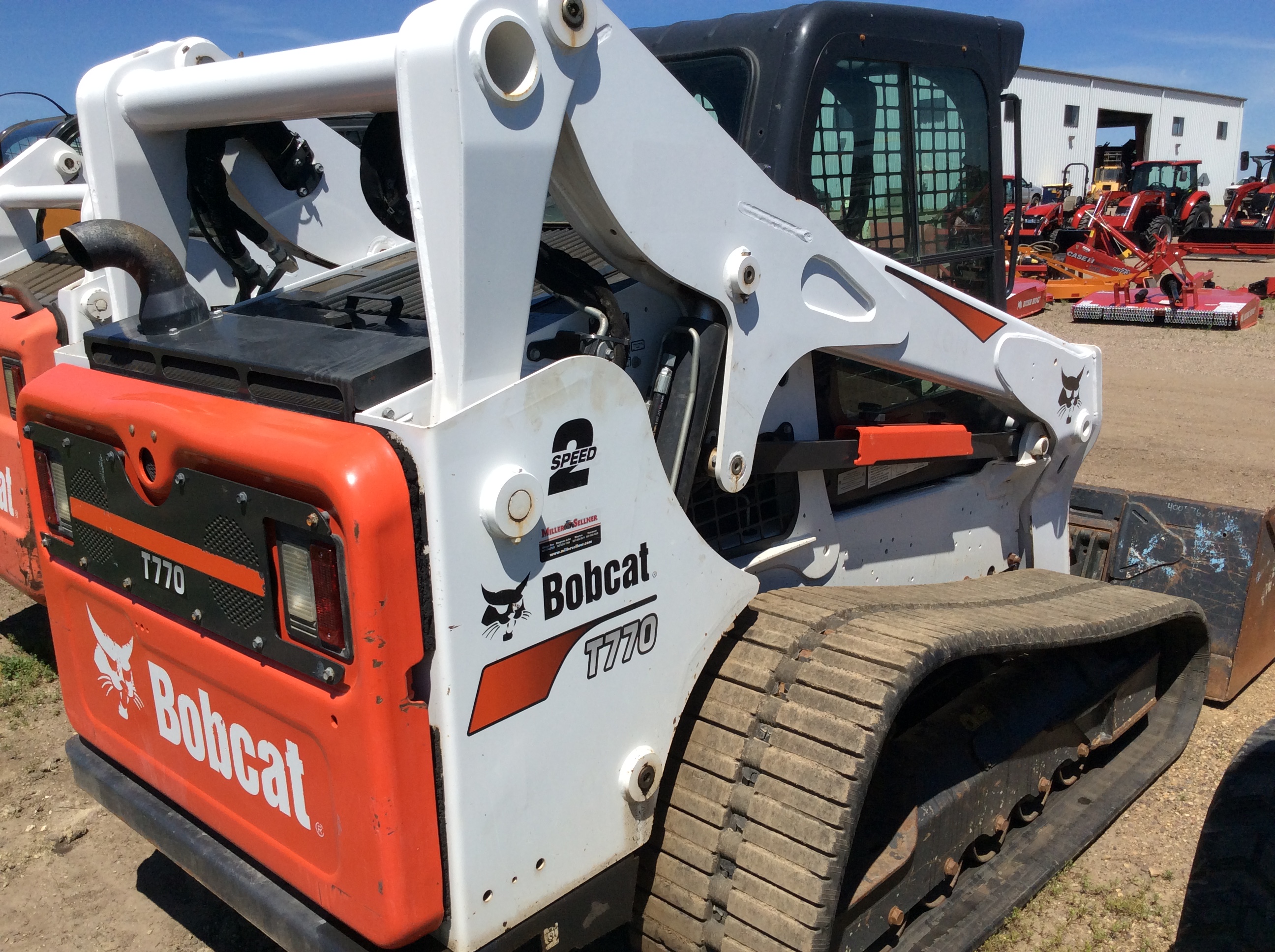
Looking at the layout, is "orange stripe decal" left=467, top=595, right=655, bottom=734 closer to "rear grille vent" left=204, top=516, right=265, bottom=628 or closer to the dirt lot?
"rear grille vent" left=204, top=516, right=265, bottom=628

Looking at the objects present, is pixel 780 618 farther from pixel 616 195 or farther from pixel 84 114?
pixel 84 114

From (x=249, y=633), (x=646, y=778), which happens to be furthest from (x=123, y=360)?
(x=646, y=778)

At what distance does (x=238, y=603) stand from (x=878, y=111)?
213 cm

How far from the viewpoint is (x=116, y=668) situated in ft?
7.66

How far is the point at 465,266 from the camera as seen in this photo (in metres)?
1.71

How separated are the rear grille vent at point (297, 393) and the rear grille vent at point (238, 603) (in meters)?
0.35

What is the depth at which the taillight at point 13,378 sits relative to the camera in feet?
12.7

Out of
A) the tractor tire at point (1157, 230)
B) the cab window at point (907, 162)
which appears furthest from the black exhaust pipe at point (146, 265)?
the tractor tire at point (1157, 230)

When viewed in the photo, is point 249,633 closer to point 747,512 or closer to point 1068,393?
point 747,512

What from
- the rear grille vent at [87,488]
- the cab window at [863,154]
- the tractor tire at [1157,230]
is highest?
the cab window at [863,154]

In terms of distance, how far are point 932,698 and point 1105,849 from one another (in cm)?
79

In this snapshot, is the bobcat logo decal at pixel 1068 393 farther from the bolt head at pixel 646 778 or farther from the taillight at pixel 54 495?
the taillight at pixel 54 495

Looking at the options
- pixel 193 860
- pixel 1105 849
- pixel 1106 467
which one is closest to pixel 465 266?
pixel 193 860

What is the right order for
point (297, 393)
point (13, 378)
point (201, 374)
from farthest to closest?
point (13, 378)
point (201, 374)
point (297, 393)
